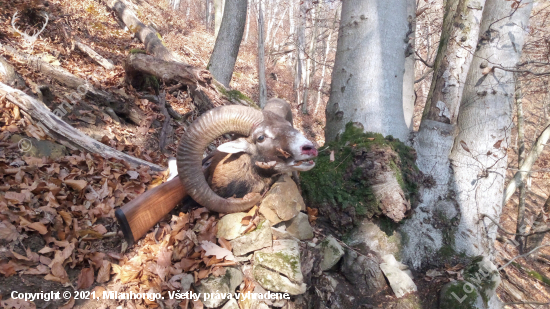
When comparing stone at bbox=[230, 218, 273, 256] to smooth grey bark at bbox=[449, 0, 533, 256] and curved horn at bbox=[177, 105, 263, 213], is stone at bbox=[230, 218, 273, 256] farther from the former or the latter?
smooth grey bark at bbox=[449, 0, 533, 256]

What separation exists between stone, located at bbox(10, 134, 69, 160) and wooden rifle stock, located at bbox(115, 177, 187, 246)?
1.91 m

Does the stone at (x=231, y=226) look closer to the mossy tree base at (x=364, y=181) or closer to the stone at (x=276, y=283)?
the stone at (x=276, y=283)

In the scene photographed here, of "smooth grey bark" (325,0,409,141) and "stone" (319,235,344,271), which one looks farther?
"smooth grey bark" (325,0,409,141)

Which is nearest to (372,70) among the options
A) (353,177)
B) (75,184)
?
(353,177)

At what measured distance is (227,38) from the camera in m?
8.59

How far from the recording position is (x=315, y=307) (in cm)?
292

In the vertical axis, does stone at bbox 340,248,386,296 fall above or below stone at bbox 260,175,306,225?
below

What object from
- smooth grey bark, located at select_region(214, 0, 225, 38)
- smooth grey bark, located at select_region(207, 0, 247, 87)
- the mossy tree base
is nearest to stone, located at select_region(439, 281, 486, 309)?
the mossy tree base

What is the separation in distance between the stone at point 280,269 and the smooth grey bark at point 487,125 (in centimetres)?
224

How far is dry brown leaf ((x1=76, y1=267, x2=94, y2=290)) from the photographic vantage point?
2666 mm

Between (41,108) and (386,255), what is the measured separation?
524 cm

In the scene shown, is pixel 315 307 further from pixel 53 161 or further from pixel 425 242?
pixel 53 161

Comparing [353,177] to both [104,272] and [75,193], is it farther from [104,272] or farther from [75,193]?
[75,193]

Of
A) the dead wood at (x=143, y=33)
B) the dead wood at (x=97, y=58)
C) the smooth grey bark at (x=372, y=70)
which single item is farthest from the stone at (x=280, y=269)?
the dead wood at (x=143, y=33)
